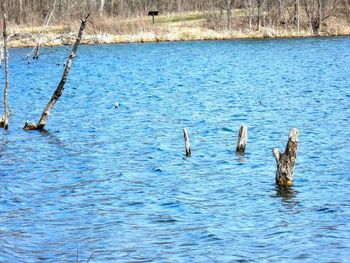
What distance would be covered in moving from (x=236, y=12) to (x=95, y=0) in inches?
850

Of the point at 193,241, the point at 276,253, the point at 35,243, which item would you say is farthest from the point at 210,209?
the point at 35,243

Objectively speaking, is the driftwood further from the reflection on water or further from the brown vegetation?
the brown vegetation

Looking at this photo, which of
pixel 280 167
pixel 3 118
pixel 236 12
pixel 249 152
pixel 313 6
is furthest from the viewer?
pixel 236 12

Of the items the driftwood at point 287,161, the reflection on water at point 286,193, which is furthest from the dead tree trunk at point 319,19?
the reflection on water at point 286,193

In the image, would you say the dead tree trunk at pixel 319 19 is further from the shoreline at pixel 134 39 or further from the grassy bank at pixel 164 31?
the shoreline at pixel 134 39

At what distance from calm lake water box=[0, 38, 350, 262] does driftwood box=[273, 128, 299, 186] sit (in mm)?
266

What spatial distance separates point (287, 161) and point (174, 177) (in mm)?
3056

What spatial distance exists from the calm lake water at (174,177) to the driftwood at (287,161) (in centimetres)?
27

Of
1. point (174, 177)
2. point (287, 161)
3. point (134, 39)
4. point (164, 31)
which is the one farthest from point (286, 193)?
point (164, 31)

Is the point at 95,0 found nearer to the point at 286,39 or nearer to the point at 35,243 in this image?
the point at 286,39

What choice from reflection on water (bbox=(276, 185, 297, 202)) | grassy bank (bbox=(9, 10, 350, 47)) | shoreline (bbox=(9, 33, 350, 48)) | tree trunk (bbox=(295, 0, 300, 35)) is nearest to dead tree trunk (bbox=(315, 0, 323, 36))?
grassy bank (bbox=(9, 10, 350, 47))

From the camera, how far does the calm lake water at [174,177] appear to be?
1177cm

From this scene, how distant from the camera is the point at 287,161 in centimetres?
1559

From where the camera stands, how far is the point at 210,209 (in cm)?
1404
